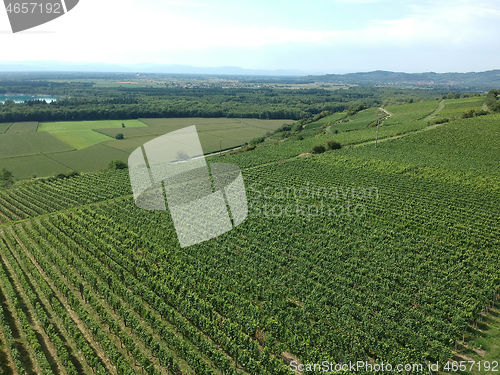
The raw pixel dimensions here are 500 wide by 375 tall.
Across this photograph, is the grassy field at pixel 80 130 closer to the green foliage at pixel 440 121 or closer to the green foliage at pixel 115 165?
the green foliage at pixel 115 165

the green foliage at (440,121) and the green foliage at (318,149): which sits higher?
the green foliage at (440,121)

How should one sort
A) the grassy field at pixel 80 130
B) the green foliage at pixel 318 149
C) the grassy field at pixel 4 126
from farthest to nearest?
the grassy field at pixel 4 126, the grassy field at pixel 80 130, the green foliage at pixel 318 149

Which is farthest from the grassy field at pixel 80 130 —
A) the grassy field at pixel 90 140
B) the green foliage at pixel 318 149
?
the green foliage at pixel 318 149

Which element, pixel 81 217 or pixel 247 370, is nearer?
pixel 247 370

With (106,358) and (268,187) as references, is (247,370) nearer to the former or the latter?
(106,358)

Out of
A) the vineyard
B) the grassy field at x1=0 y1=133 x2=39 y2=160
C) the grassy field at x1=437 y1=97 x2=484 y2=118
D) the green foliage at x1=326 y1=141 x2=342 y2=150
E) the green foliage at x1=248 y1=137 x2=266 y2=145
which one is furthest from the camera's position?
the green foliage at x1=248 y1=137 x2=266 y2=145

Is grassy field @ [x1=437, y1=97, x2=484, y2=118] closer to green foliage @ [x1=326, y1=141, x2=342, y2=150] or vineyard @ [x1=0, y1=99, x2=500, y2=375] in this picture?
green foliage @ [x1=326, y1=141, x2=342, y2=150]

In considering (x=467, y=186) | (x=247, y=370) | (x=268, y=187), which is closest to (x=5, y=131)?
(x=268, y=187)

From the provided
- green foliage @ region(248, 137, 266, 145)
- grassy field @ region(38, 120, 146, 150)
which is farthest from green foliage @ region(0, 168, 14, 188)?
green foliage @ region(248, 137, 266, 145)
